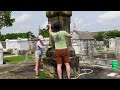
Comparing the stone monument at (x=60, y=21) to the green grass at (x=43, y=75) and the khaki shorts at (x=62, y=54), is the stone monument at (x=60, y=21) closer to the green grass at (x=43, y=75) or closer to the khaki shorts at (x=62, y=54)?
the green grass at (x=43, y=75)

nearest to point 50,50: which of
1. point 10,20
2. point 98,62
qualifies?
point 98,62

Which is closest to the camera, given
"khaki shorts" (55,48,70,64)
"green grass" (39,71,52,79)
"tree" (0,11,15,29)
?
"khaki shorts" (55,48,70,64)

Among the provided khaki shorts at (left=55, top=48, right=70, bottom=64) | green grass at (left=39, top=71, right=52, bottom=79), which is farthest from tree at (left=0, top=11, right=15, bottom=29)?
khaki shorts at (left=55, top=48, right=70, bottom=64)

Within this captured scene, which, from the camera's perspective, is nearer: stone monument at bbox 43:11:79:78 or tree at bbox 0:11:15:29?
stone monument at bbox 43:11:79:78

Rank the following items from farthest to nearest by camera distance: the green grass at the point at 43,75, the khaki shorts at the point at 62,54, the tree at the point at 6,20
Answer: the tree at the point at 6,20 < the green grass at the point at 43,75 < the khaki shorts at the point at 62,54

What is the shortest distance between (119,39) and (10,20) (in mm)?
15166

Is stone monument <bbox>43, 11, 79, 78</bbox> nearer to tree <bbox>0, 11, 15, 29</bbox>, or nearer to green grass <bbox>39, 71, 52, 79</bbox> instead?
green grass <bbox>39, 71, 52, 79</bbox>

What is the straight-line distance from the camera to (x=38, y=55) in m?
8.28

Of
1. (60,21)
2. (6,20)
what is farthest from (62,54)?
(6,20)

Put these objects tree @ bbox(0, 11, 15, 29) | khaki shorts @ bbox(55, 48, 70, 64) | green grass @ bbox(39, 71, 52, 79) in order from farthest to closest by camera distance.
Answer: tree @ bbox(0, 11, 15, 29)
green grass @ bbox(39, 71, 52, 79)
khaki shorts @ bbox(55, 48, 70, 64)

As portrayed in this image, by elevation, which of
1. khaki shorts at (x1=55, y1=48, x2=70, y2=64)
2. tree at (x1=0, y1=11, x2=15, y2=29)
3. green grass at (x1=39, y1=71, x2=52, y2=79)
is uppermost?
tree at (x1=0, y1=11, x2=15, y2=29)

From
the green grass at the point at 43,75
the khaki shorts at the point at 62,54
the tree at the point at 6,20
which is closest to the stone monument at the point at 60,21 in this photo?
the green grass at the point at 43,75
